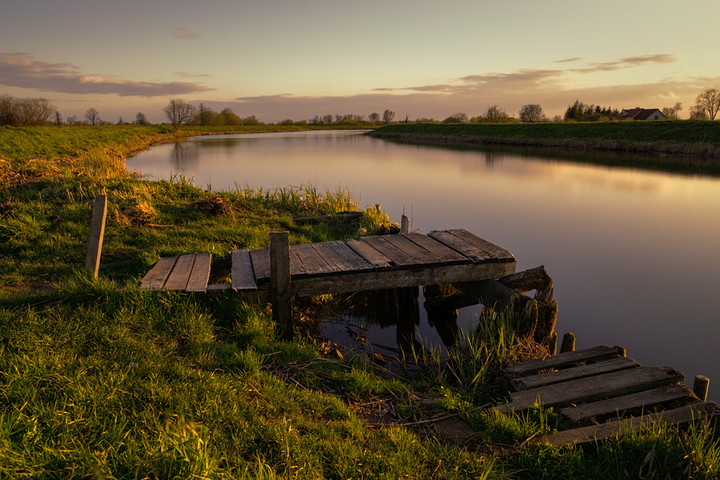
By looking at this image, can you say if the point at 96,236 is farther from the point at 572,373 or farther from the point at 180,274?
the point at 572,373

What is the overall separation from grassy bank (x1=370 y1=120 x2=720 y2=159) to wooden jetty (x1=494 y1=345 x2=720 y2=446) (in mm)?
36245

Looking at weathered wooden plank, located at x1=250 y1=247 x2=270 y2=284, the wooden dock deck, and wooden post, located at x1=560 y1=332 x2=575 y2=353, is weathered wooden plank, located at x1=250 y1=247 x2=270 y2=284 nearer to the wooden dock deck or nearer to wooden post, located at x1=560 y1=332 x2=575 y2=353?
the wooden dock deck

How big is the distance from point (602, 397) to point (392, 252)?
3703mm

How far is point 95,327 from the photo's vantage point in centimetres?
470

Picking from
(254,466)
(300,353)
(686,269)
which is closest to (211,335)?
(300,353)

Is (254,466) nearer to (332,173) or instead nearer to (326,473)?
(326,473)

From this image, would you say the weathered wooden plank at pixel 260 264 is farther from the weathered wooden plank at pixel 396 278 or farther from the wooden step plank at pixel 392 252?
the wooden step plank at pixel 392 252

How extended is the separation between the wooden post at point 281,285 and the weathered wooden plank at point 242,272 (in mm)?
312

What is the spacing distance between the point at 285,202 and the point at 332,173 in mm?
16213

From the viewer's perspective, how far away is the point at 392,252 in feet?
23.8

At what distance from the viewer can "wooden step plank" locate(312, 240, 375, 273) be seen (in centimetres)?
647

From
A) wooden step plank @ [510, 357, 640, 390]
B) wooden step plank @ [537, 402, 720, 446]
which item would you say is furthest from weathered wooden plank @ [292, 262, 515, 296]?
wooden step plank @ [537, 402, 720, 446]

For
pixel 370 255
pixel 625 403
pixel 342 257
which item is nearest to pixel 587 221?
pixel 370 255

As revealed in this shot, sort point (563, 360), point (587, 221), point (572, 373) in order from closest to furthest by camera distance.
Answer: point (572, 373)
point (563, 360)
point (587, 221)
